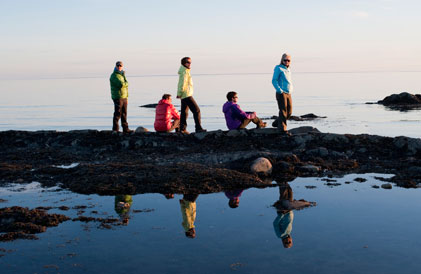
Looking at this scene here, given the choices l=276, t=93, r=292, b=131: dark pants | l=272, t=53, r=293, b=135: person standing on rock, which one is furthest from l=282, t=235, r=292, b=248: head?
l=276, t=93, r=292, b=131: dark pants

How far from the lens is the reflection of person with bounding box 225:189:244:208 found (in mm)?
9297

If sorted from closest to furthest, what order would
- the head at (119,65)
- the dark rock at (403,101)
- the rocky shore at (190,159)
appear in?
1. the rocky shore at (190,159)
2. the head at (119,65)
3. the dark rock at (403,101)

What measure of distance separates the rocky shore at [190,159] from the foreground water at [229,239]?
895 millimetres

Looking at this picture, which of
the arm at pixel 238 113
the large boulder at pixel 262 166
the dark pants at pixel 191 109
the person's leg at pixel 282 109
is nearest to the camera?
the large boulder at pixel 262 166

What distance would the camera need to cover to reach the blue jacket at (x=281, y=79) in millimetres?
14422

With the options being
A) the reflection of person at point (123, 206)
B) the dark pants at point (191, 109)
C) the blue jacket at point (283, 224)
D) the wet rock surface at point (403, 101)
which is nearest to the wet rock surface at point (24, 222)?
the reflection of person at point (123, 206)

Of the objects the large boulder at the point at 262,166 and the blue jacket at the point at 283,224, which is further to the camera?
the large boulder at the point at 262,166

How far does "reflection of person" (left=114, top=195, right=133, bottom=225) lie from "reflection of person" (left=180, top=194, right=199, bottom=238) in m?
0.94

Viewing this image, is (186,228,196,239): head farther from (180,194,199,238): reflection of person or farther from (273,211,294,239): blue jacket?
(273,211,294,239): blue jacket

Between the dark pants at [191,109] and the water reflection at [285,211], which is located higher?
the dark pants at [191,109]

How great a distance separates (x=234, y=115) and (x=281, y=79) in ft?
6.45

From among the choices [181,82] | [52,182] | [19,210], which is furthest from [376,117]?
[19,210]

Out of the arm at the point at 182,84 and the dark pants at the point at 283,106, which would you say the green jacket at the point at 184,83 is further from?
the dark pants at the point at 283,106

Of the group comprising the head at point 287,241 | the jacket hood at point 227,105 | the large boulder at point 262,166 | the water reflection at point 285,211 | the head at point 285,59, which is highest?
the head at point 285,59
